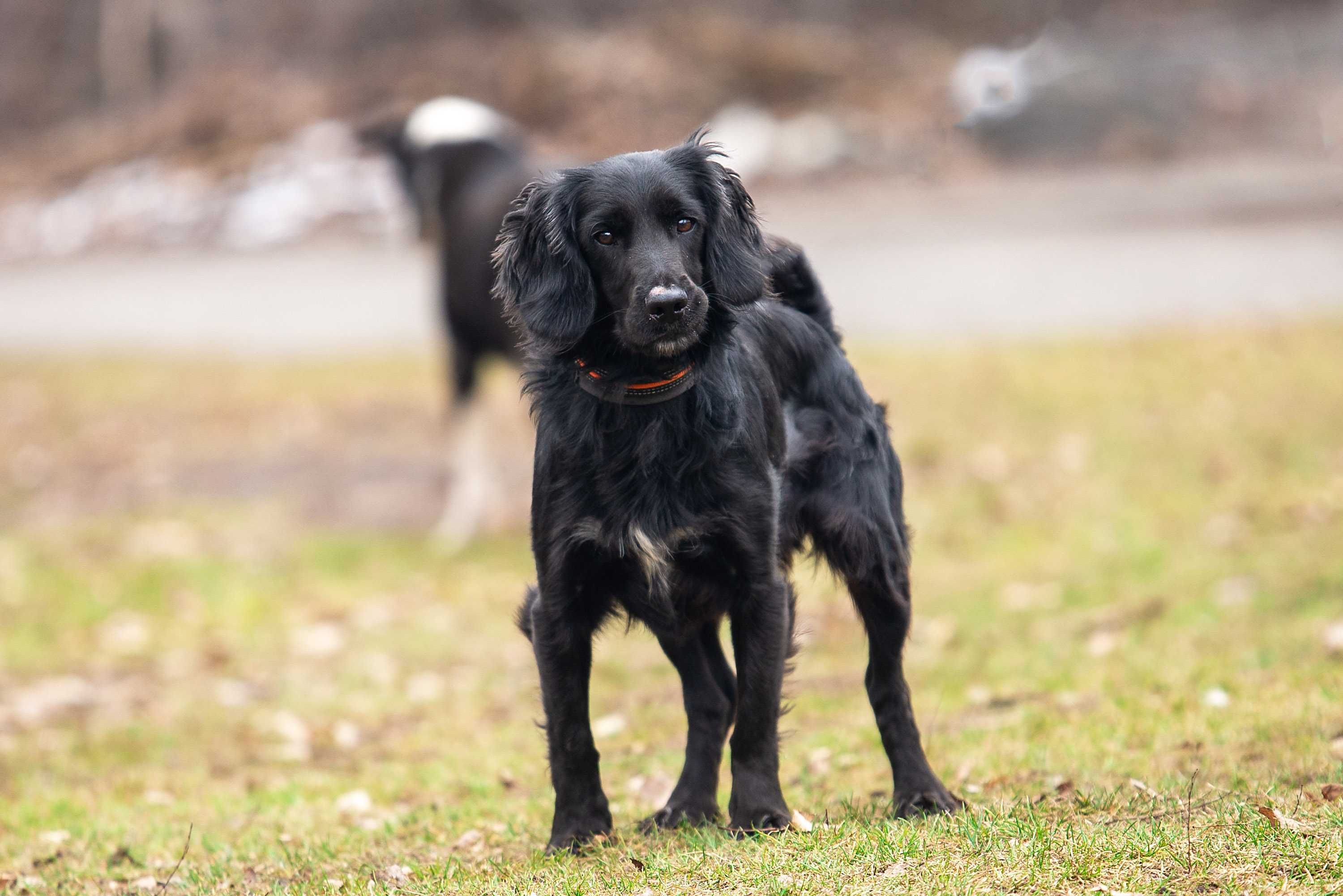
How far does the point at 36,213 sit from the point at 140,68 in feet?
22.5

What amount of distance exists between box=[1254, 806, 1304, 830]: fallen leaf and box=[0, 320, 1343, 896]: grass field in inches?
0.5

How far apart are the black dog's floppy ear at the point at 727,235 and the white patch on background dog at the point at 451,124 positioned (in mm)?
5920

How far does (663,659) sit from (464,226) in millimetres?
3349

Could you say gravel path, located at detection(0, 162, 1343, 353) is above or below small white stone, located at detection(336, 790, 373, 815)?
above

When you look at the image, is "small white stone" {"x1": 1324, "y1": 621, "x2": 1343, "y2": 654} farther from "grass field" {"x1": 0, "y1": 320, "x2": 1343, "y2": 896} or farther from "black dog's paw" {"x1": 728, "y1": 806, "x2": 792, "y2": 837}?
"black dog's paw" {"x1": 728, "y1": 806, "x2": 792, "y2": 837}

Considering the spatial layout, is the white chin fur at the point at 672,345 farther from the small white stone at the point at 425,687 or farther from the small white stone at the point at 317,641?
the small white stone at the point at 317,641

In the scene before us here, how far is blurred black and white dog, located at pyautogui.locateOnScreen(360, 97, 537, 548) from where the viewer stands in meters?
9.13

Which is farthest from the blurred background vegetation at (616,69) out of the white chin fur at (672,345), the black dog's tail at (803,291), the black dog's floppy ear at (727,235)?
the white chin fur at (672,345)

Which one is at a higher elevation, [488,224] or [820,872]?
[488,224]

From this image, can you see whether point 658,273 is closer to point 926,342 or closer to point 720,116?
point 926,342

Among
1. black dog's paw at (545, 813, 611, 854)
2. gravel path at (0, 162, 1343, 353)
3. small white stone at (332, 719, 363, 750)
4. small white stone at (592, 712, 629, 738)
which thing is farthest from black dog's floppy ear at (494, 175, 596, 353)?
gravel path at (0, 162, 1343, 353)

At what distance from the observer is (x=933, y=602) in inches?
305

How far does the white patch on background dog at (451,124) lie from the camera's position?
966 cm

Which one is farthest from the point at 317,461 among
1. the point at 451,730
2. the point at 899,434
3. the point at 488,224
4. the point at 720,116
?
the point at 720,116
